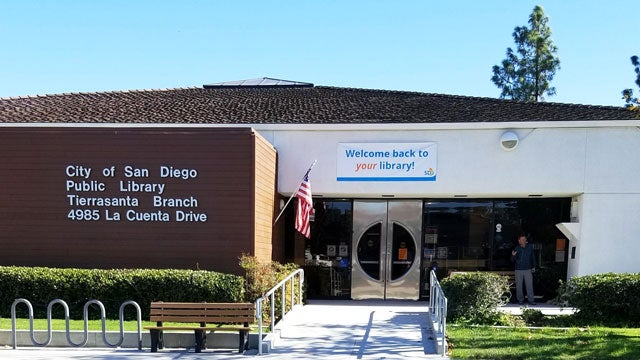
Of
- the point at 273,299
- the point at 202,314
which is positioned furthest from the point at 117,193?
the point at 273,299

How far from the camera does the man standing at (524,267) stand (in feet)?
45.1

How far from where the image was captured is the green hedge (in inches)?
412

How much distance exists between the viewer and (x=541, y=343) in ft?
27.1

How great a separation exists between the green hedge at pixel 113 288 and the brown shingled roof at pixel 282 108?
469 cm

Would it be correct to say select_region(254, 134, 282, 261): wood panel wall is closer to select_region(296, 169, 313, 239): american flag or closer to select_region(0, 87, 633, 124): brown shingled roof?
select_region(296, 169, 313, 239): american flag

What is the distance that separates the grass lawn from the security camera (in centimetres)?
493

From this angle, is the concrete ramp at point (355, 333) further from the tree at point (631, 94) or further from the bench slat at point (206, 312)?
the tree at point (631, 94)

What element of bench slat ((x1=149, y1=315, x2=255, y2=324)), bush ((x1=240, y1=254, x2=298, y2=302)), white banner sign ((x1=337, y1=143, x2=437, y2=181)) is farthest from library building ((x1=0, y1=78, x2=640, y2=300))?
bench slat ((x1=149, y1=315, x2=255, y2=324))

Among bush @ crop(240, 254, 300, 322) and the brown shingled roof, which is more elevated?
the brown shingled roof

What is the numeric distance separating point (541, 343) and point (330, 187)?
6.57 meters

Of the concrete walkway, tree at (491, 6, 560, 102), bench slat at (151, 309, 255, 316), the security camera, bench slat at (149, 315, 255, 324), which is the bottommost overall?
the concrete walkway

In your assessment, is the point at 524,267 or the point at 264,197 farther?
the point at 524,267

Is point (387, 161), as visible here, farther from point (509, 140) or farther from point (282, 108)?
point (282, 108)

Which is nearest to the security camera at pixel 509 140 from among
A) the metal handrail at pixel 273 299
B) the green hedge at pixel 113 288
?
the metal handrail at pixel 273 299
